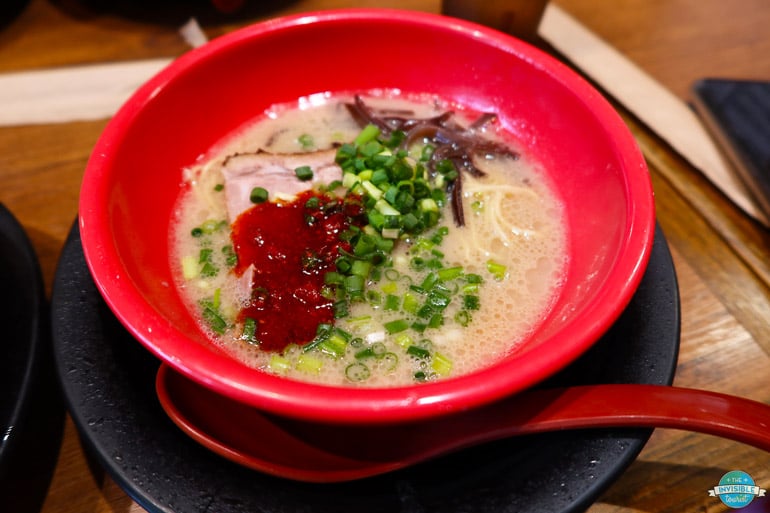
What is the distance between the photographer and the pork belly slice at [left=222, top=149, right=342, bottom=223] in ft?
5.97

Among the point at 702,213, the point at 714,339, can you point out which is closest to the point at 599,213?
the point at 714,339

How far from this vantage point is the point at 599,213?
1.63 m

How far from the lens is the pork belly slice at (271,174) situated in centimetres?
182

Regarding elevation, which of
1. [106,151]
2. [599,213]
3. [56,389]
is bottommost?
[56,389]

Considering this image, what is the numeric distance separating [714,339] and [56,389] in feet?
6.39

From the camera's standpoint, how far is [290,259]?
1.58 m

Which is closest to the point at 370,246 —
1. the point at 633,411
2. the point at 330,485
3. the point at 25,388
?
the point at 330,485

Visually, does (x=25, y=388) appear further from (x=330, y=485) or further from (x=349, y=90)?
(x=349, y=90)

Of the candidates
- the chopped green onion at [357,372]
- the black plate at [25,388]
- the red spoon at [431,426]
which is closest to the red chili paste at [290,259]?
the chopped green onion at [357,372]

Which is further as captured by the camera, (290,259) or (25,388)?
(290,259)

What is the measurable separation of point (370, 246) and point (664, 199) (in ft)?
4.04

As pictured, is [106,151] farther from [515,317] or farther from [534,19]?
[534,19]

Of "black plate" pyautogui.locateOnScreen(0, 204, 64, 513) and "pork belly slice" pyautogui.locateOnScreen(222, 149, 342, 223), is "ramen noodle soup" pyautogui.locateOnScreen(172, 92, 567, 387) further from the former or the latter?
"black plate" pyautogui.locateOnScreen(0, 204, 64, 513)

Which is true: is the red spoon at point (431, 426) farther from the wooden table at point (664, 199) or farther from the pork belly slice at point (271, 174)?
the pork belly slice at point (271, 174)
